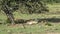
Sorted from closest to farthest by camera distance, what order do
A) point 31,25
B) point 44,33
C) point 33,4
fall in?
point 44,33, point 31,25, point 33,4

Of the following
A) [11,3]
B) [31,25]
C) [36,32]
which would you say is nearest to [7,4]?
[11,3]

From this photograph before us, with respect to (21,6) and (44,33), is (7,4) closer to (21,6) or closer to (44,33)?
(21,6)

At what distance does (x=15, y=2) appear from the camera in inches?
870

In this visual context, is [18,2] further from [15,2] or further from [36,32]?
[36,32]

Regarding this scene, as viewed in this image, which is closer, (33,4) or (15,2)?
(15,2)

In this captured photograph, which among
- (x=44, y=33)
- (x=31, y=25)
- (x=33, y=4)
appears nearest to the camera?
(x=44, y=33)

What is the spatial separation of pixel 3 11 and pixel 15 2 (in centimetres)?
134

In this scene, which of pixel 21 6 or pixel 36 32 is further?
pixel 21 6

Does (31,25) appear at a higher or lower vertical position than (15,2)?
lower

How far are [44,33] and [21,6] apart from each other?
5736 millimetres

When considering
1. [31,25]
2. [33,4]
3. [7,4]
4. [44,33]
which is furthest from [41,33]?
[33,4]

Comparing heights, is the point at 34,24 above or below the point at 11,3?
below

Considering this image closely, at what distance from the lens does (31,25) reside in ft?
70.5

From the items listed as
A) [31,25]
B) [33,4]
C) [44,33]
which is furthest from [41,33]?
[33,4]
